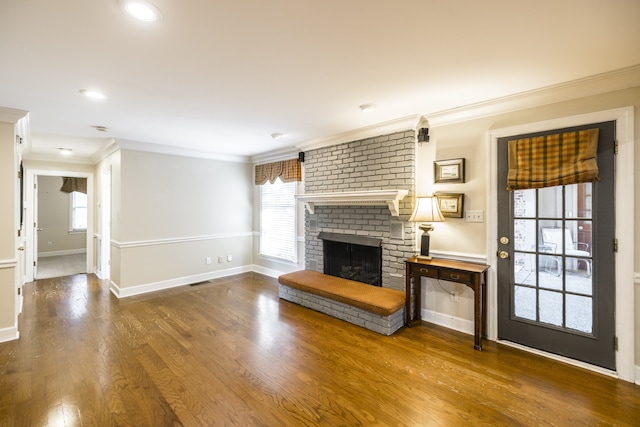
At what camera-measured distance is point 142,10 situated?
150 cm

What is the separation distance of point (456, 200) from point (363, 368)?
77.7 inches

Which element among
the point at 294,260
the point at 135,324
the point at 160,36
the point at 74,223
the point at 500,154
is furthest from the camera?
the point at 74,223

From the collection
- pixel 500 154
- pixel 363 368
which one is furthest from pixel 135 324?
pixel 500 154

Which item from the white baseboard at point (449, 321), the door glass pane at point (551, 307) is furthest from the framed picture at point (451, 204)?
the white baseboard at point (449, 321)

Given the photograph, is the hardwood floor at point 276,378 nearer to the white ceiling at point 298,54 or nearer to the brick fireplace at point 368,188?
the brick fireplace at point 368,188

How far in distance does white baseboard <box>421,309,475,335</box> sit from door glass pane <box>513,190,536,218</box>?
4.11 feet

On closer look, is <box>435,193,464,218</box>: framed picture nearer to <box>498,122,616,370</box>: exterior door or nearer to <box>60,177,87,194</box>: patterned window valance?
<box>498,122,616,370</box>: exterior door

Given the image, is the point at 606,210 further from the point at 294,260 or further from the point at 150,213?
the point at 150,213

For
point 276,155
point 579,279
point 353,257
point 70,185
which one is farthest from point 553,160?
point 70,185

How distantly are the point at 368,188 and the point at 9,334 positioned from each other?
4272 millimetres

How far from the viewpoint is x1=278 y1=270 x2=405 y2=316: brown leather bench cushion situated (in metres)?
3.11

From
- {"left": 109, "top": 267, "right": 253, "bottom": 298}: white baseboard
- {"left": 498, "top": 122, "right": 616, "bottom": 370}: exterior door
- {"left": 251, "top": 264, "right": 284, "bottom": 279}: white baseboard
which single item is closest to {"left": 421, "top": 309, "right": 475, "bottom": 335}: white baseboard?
{"left": 498, "top": 122, "right": 616, "bottom": 370}: exterior door

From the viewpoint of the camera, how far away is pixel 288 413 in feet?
6.37

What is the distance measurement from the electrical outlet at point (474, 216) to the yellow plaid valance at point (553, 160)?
14.6 inches
